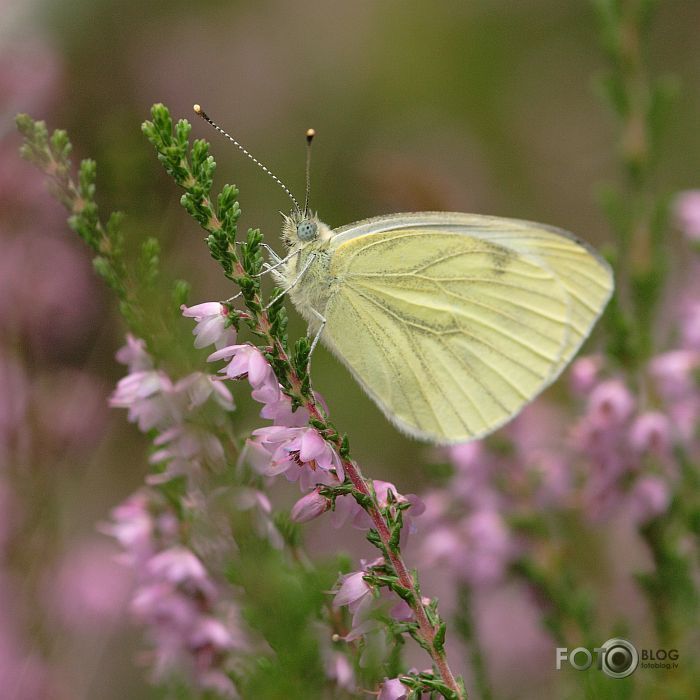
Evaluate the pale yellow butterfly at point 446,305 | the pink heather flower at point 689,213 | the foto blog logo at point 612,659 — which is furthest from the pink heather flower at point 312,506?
the pink heather flower at point 689,213

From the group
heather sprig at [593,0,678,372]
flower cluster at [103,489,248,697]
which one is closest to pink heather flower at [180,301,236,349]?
flower cluster at [103,489,248,697]

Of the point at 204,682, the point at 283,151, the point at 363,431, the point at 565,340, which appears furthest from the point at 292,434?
the point at 283,151

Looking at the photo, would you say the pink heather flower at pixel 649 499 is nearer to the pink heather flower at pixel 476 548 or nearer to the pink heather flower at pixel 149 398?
the pink heather flower at pixel 476 548

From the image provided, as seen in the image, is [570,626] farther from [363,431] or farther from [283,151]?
[283,151]

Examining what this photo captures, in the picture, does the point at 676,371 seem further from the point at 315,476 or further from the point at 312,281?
the point at 315,476

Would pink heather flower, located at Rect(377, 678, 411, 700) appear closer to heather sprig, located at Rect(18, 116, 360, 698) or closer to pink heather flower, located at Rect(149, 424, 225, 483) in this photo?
heather sprig, located at Rect(18, 116, 360, 698)

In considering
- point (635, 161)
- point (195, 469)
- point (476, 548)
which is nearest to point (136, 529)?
point (195, 469)
